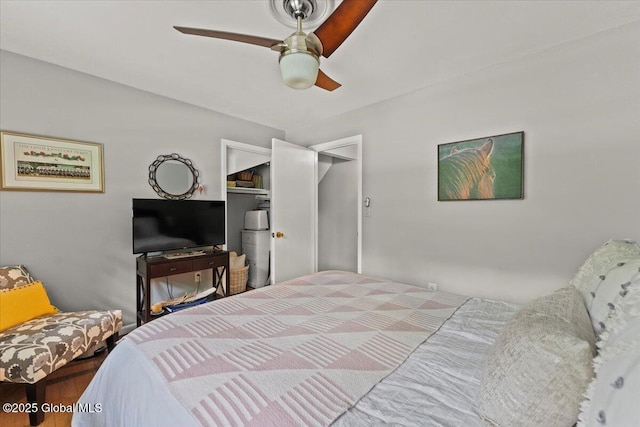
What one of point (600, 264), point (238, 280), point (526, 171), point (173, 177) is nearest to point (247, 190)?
point (173, 177)

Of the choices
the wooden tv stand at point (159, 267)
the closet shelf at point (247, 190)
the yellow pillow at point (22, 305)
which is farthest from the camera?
the closet shelf at point (247, 190)

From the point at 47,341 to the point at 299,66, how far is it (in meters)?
Answer: 2.14

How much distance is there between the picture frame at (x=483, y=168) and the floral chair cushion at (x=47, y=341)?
9.76 ft

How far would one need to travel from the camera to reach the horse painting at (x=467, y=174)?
225cm

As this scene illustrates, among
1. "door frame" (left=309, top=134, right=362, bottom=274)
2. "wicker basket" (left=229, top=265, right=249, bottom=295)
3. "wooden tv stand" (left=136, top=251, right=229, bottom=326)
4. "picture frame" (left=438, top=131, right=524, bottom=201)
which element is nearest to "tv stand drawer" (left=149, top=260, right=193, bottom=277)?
"wooden tv stand" (left=136, top=251, right=229, bottom=326)

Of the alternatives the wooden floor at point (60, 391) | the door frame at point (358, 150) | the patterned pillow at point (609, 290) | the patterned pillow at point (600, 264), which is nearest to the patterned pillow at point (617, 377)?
the patterned pillow at point (609, 290)

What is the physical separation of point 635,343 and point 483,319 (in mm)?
884

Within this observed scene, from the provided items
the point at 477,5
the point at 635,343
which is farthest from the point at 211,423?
the point at 477,5

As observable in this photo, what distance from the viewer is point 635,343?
0.49 meters

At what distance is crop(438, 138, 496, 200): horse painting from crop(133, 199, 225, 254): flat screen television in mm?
2404

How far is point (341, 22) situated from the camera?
49.9 inches

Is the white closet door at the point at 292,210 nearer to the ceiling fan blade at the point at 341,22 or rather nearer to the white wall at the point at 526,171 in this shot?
the white wall at the point at 526,171

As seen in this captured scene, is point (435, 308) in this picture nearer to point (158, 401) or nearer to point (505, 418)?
point (505, 418)

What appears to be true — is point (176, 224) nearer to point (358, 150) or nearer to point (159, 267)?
point (159, 267)
